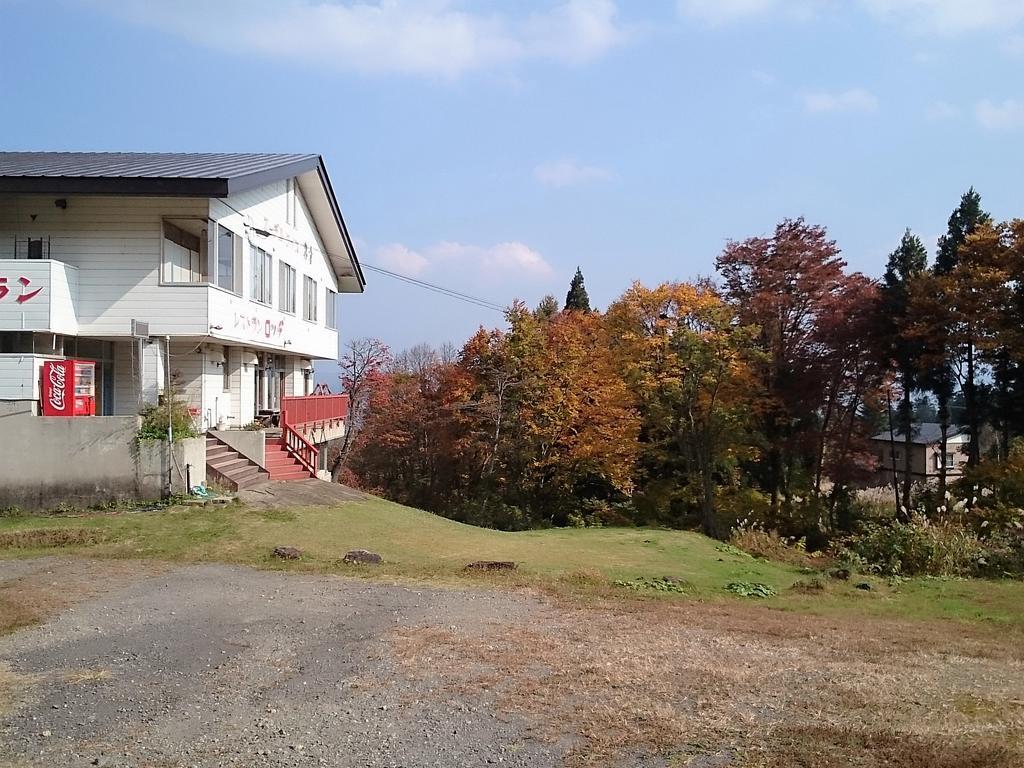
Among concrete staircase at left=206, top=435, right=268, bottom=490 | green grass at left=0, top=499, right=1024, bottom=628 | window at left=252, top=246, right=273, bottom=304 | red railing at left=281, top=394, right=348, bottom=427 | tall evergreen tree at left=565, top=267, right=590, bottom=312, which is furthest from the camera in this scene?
tall evergreen tree at left=565, top=267, right=590, bottom=312

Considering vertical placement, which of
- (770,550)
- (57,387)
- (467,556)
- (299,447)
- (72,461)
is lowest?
(770,550)

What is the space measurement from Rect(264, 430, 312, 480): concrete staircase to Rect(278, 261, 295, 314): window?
Answer: 431 cm

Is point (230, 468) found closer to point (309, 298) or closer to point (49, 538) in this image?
point (49, 538)

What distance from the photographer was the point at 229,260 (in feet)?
59.4

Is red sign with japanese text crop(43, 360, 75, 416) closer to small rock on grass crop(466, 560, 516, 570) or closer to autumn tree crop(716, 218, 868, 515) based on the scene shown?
small rock on grass crop(466, 560, 516, 570)

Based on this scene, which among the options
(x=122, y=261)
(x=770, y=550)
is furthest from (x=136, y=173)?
(x=770, y=550)

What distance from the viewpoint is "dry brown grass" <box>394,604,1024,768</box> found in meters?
5.05

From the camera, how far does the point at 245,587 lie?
9805 mm

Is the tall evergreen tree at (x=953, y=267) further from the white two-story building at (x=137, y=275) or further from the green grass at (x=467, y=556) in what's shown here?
the white two-story building at (x=137, y=275)

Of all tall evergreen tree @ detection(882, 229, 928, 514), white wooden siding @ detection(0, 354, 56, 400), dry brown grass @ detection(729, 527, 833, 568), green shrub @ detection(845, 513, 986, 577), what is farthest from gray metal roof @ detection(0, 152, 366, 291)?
tall evergreen tree @ detection(882, 229, 928, 514)

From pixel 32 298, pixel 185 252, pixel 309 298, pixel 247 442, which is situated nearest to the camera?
pixel 32 298

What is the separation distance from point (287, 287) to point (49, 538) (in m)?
12.0

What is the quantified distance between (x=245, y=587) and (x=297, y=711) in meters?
4.58

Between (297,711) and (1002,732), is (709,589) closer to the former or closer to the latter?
(1002,732)
